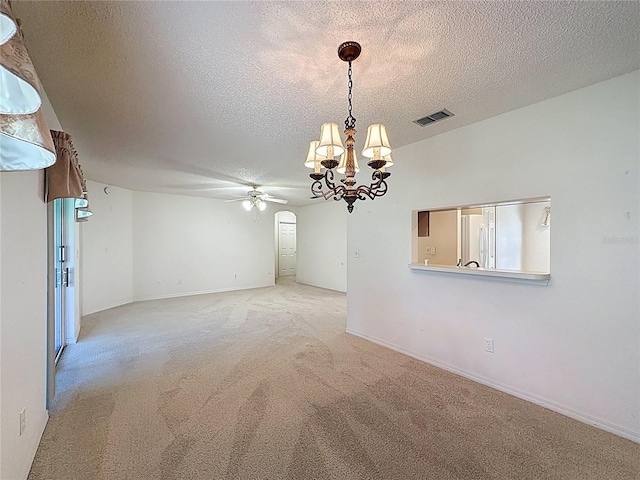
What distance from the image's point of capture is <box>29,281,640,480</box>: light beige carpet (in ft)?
5.59

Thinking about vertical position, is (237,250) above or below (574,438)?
above

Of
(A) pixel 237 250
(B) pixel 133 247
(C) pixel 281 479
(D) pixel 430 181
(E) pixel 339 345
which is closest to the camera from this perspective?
(C) pixel 281 479

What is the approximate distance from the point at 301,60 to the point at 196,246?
20.6ft

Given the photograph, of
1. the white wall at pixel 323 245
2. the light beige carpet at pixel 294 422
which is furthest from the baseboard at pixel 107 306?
the white wall at pixel 323 245

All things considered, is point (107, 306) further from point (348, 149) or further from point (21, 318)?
point (348, 149)

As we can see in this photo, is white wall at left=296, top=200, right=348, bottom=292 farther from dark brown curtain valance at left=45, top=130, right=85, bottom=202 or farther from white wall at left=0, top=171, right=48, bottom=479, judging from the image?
white wall at left=0, top=171, right=48, bottom=479

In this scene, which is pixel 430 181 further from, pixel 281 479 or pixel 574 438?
pixel 281 479

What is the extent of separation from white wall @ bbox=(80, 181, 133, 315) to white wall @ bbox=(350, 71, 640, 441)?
556 centimetres

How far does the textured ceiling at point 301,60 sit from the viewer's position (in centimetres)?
144

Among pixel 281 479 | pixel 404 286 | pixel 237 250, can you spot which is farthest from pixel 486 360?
pixel 237 250

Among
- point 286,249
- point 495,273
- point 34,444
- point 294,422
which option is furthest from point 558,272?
point 286,249

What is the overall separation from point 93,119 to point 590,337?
180 inches

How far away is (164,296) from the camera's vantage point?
6.70m

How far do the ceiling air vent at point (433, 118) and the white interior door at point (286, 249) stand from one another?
8.23m
